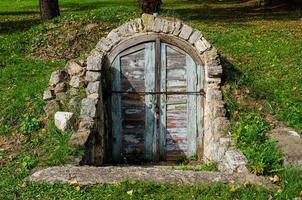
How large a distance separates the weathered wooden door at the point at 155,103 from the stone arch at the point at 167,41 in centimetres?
19

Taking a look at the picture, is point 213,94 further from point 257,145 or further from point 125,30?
point 125,30

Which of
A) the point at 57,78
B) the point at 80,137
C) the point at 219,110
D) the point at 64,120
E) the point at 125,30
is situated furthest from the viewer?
the point at 57,78

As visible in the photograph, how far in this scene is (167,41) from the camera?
1066 centimetres

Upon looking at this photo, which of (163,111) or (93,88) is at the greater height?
(93,88)

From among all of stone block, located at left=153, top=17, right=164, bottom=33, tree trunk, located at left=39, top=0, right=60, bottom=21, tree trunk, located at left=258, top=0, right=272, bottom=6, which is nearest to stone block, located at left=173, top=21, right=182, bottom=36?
stone block, located at left=153, top=17, right=164, bottom=33

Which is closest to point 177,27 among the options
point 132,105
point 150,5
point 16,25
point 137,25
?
point 137,25

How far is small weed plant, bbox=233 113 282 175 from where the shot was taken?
8133 mm

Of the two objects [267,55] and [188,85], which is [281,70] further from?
[188,85]

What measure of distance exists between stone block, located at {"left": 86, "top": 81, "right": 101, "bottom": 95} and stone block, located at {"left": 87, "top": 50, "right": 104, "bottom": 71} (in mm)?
292

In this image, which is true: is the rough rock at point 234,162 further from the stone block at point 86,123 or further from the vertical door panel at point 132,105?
the vertical door panel at point 132,105

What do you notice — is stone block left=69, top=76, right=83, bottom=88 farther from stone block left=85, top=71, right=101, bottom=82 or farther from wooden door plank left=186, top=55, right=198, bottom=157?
wooden door plank left=186, top=55, right=198, bottom=157

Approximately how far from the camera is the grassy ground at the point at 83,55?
24.5 ft

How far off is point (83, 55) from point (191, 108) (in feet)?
8.93

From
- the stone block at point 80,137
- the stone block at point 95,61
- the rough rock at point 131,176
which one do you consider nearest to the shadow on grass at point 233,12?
the stone block at point 95,61
